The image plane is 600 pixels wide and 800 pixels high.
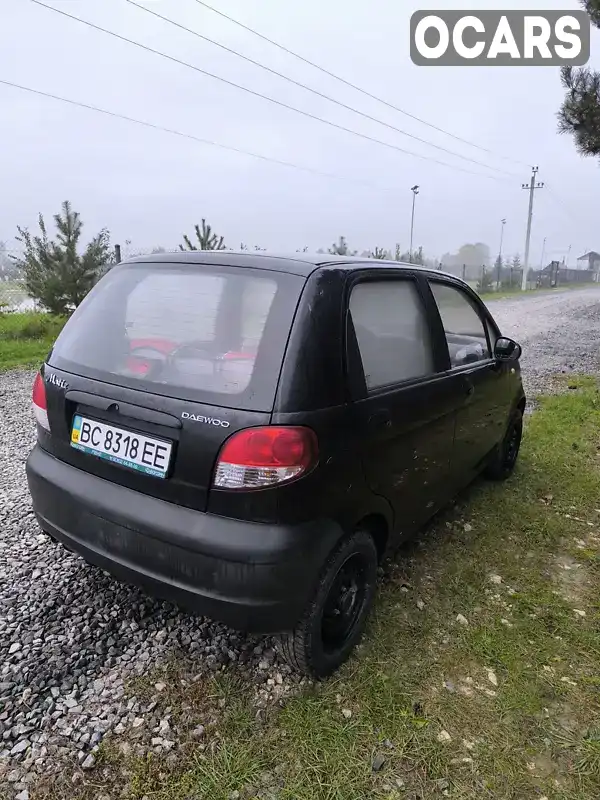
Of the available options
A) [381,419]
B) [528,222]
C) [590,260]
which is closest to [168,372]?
[381,419]

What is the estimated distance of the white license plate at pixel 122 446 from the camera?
193 cm

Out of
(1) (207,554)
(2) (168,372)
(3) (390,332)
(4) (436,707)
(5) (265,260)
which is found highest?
(5) (265,260)

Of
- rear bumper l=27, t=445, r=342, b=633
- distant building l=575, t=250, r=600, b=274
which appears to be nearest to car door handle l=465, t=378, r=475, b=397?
rear bumper l=27, t=445, r=342, b=633

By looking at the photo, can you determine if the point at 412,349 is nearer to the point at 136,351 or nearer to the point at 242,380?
the point at 242,380

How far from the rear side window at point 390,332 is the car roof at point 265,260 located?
13cm

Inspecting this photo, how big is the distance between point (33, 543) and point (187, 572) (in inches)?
61.0

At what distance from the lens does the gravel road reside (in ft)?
6.11

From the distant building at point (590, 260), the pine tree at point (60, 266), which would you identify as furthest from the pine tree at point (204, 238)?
the distant building at point (590, 260)

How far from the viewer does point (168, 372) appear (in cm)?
203

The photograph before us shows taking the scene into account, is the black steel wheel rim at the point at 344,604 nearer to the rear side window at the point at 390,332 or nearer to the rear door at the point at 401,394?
the rear door at the point at 401,394

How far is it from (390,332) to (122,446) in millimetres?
1237

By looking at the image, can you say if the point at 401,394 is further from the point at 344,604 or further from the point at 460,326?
the point at 460,326

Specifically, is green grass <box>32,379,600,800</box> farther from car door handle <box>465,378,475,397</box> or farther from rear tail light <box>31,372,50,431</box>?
rear tail light <box>31,372,50,431</box>

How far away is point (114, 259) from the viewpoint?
36.3 ft
